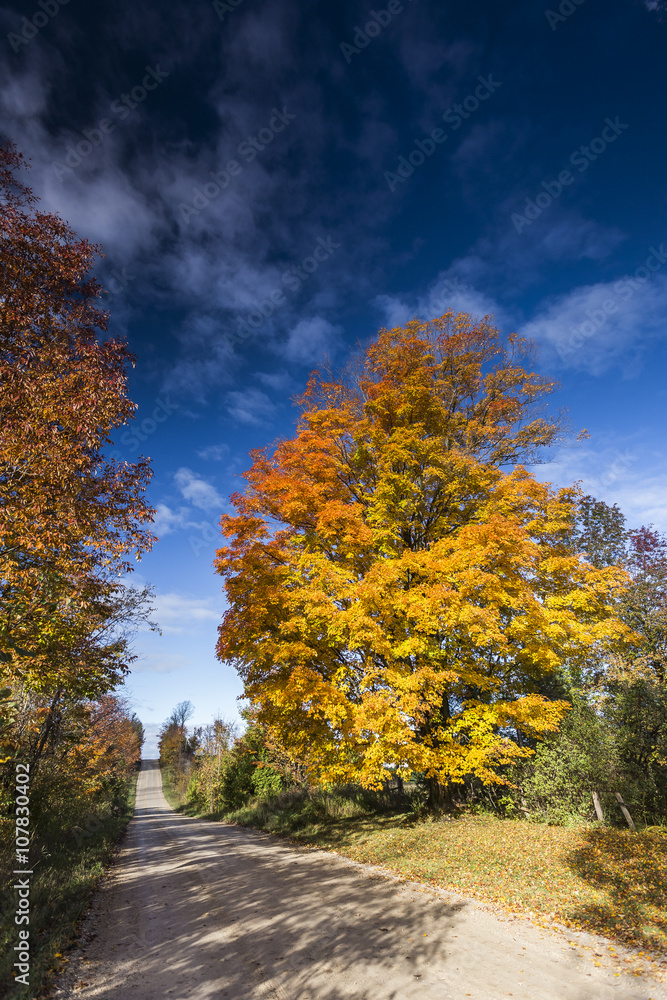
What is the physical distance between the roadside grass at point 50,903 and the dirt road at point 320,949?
1.08ft

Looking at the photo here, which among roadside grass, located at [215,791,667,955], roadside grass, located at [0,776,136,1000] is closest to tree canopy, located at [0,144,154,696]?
roadside grass, located at [0,776,136,1000]

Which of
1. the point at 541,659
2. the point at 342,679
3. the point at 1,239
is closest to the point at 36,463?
the point at 1,239

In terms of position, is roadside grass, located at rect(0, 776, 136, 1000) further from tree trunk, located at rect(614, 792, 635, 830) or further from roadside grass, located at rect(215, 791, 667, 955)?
tree trunk, located at rect(614, 792, 635, 830)

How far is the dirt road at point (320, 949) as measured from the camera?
439 centimetres

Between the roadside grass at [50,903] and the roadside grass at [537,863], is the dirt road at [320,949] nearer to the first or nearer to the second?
the roadside grass at [50,903]

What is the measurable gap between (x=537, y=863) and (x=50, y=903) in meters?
8.44

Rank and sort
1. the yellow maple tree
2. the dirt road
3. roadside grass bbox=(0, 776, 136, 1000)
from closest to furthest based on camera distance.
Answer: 1. the dirt road
2. roadside grass bbox=(0, 776, 136, 1000)
3. the yellow maple tree

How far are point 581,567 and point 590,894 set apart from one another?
21.2ft

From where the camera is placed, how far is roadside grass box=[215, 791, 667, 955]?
19.1 feet

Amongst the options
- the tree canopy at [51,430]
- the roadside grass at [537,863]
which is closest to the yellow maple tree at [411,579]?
the roadside grass at [537,863]

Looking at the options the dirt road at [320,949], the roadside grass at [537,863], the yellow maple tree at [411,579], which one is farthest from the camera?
the yellow maple tree at [411,579]

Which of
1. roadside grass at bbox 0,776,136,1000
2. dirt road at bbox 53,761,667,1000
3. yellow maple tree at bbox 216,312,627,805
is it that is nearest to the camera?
dirt road at bbox 53,761,667,1000

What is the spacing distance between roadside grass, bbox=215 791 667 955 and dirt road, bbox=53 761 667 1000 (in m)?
0.71

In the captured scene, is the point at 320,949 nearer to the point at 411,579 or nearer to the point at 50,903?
the point at 50,903
